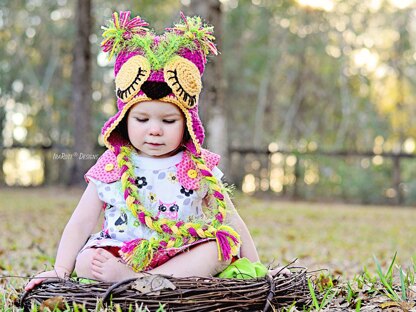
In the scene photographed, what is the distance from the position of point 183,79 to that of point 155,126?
9.2 inches

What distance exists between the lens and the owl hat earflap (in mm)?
2785

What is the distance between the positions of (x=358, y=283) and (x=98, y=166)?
4.38 feet

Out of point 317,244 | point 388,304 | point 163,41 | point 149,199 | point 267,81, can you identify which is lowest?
→ point 317,244

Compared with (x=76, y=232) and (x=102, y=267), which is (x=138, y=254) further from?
(x=76, y=232)

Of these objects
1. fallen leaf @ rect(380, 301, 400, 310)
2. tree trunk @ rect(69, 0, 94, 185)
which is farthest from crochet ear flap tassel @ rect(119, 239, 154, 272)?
tree trunk @ rect(69, 0, 94, 185)

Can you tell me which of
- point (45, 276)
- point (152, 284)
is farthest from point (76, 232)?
point (152, 284)

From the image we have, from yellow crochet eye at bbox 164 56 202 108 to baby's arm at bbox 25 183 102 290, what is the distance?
56 cm

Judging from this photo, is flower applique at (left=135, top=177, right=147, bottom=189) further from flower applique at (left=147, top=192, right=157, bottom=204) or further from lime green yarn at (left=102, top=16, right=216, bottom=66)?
lime green yarn at (left=102, top=16, right=216, bottom=66)

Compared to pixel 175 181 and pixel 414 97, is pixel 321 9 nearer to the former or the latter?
pixel 414 97

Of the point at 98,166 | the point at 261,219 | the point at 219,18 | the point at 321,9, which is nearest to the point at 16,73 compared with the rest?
the point at 321,9

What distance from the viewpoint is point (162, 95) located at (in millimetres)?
2842

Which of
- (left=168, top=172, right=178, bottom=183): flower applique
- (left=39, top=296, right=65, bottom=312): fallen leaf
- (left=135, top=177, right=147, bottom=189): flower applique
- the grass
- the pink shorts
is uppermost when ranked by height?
(left=168, top=172, right=178, bottom=183): flower applique

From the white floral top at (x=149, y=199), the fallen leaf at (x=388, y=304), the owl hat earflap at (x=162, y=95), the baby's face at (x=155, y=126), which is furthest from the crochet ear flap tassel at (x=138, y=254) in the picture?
the fallen leaf at (x=388, y=304)

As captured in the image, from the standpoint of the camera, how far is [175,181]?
2957 millimetres
